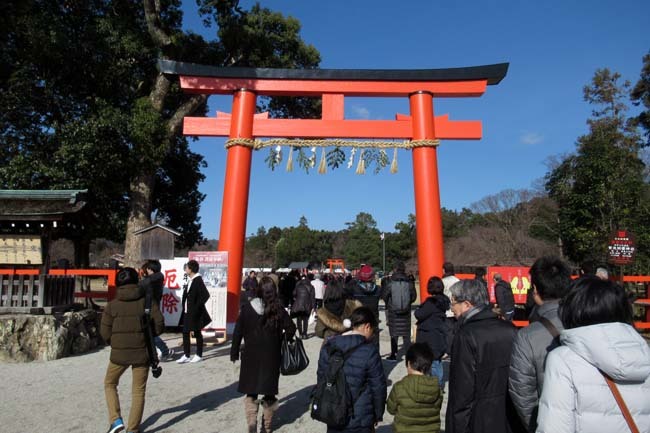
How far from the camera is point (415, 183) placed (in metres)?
10.0

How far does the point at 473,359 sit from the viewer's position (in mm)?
2568

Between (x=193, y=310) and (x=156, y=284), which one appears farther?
(x=156, y=284)

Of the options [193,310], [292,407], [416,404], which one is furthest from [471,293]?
[193,310]

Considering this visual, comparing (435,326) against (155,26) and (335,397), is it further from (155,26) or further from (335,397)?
(155,26)

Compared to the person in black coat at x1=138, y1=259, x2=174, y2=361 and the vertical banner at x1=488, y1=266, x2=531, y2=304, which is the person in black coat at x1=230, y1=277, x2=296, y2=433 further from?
the vertical banner at x1=488, y1=266, x2=531, y2=304

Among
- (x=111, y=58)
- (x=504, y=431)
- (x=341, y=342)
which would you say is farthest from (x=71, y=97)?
(x=504, y=431)

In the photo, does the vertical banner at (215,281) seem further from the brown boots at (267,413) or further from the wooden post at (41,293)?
the brown boots at (267,413)

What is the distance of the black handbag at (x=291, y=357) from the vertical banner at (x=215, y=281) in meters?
5.25

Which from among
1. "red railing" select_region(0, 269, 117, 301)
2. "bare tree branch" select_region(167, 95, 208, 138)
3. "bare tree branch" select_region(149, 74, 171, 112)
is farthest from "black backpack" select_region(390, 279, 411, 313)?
"bare tree branch" select_region(149, 74, 171, 112)

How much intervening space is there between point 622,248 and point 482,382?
10023 millimetres

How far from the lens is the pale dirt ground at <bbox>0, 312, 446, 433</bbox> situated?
4641mm

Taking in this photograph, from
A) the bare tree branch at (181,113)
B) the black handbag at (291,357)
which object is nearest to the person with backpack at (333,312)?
the black handbag at (291,357)

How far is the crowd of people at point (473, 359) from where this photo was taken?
5.84ft

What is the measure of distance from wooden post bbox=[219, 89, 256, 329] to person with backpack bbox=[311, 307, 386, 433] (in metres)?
6.86
